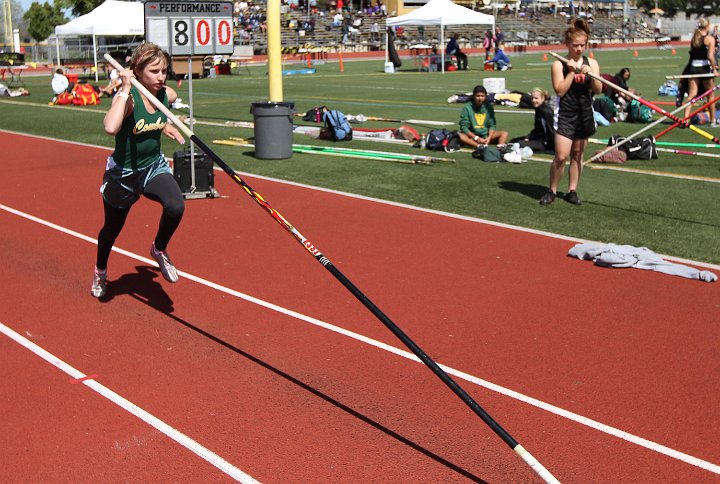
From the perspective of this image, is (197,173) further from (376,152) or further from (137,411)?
(137,411)

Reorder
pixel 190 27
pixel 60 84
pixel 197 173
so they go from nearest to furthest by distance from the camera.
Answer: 1. pixel 197 173
2. pixel 190 27
3. pixel 60 84

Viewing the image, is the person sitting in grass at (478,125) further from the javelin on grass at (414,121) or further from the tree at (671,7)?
the tree at (671,7)

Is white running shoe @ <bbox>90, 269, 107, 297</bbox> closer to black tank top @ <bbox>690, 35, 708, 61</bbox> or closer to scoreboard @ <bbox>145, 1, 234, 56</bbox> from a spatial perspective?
scoreboard @ <bbox>145, 1, 234, 56</bbox>

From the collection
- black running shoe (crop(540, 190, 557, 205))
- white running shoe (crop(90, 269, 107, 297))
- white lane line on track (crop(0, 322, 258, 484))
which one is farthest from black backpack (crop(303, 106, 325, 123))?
white lane line on track (crop(0, 322, 258, 484))

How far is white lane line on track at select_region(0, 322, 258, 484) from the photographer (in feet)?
15.5

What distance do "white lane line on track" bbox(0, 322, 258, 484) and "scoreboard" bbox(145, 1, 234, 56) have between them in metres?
6.25

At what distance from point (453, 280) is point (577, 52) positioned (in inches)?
154

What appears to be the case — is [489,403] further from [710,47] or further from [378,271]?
[710,47]

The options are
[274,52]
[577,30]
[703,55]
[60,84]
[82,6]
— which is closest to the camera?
[577,30]

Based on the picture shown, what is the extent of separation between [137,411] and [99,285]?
2.48 m

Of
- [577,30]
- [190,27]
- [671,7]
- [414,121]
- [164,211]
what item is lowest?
[414,121]

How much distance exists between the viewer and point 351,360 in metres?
6.29

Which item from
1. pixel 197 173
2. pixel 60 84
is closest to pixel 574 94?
pixel 197 173

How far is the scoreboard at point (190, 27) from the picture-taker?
12242mm
